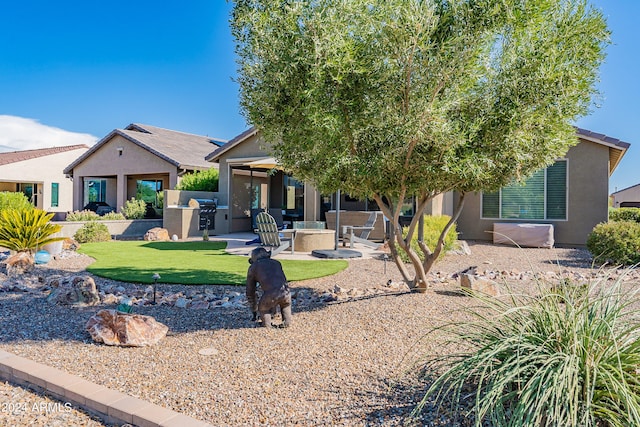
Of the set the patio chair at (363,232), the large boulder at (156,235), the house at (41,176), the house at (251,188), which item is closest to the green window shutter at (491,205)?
the patio chair at (363,232)

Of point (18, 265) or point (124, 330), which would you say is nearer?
point (124, 330)

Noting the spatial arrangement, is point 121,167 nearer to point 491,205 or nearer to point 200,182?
point 200,182

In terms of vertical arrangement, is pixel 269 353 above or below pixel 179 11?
below

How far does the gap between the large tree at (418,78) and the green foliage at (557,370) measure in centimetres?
214

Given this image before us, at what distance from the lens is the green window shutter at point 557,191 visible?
14.3 m

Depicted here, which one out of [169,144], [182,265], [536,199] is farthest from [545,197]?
[169,144]

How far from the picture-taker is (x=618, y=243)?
968 cm

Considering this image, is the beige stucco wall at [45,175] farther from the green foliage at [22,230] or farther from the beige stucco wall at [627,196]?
the beige stucco wall at [627,196]

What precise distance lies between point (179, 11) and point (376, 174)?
10312 millimetres

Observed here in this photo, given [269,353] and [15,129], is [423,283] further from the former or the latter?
[15,129]

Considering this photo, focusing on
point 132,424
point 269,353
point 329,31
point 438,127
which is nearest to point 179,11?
point 329,31

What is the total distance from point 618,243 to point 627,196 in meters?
49.9

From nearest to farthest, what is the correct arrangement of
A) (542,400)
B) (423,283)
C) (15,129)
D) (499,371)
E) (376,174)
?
(542,400)
(499,371)
(376,174)
(423,283)
(15,129)

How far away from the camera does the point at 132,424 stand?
3.05 m
